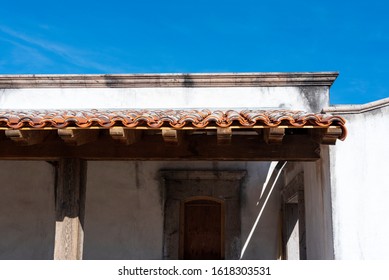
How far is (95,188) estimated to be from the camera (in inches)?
322

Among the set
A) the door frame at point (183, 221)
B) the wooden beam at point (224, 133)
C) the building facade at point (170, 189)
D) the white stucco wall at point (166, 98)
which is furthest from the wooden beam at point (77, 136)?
the door frame at point (183, 221)

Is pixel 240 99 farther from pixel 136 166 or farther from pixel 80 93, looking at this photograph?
pixel 80 93

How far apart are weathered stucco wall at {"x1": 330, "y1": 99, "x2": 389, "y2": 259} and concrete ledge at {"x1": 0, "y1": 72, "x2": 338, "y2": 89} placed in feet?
10.0

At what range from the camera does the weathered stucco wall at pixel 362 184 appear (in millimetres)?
5055

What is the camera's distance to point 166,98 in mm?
8547

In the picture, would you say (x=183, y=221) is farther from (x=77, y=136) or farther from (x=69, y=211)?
(x=77, y=136)

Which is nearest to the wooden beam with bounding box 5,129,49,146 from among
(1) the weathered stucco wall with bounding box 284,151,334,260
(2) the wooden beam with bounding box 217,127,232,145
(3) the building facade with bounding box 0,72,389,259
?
(2) the wooden beam with bounding box 217,127,232,145

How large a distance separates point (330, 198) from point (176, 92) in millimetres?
4170

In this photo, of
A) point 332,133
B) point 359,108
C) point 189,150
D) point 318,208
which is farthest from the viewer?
point 318,208

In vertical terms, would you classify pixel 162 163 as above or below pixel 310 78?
below

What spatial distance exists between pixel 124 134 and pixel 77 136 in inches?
18.8

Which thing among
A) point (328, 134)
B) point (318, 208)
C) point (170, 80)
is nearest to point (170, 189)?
point (170, 80)

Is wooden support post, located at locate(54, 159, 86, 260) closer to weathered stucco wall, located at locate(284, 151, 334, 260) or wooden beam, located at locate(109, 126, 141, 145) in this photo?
wooden beam, located at locate(109, 126, 141, 145)

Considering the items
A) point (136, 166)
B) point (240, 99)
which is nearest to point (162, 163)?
point (136, 166)
